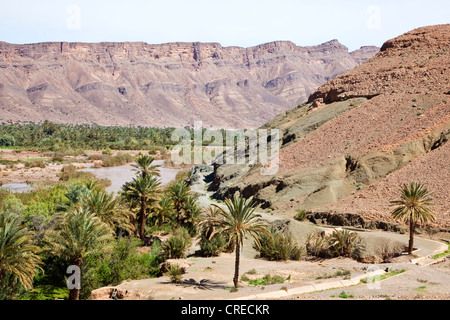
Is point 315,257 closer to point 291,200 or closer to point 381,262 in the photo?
point 381,262

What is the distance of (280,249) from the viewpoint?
26094 mm

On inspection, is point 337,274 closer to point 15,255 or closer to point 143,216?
point 15,255

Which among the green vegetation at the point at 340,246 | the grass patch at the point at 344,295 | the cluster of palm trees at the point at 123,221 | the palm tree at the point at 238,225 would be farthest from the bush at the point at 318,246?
the grass patch at the point at 344,295

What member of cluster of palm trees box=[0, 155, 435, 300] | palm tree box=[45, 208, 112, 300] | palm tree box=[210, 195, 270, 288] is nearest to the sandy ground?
cluster of palm trees box=[0, 155, 435, 300]

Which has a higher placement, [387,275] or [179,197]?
[179,197]

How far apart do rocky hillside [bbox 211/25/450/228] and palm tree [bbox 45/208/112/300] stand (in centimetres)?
1973

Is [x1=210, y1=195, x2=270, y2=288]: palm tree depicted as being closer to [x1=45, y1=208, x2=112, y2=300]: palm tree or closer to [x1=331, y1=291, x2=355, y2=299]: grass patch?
[x1=331, y1=291, x2=355, y2=299]: grass patch

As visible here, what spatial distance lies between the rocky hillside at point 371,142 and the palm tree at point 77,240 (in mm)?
19732

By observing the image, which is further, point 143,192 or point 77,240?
point 143,192

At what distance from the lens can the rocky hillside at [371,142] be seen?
115ft

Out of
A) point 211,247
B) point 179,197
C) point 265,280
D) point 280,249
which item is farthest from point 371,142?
point 265,280

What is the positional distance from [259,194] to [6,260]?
27144 mm

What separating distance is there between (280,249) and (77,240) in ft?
40.0
